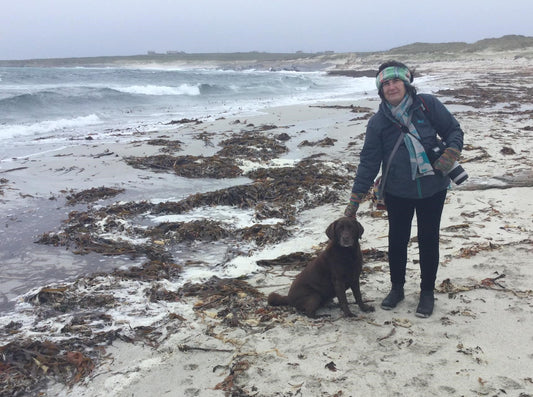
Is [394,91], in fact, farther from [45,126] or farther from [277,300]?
[45,126]

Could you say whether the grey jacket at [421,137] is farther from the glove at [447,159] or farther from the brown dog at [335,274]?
the brown dog at [335,274]

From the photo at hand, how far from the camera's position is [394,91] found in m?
3.20

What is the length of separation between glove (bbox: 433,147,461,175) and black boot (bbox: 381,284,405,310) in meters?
1.17

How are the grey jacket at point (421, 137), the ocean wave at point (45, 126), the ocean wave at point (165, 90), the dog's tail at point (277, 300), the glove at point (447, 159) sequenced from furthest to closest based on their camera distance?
the ocean wave at point (165, 90) → the ocean wave at point (45, 126) → the dog's tail at point (277, 300) → the grey jacket at point (421, 137) → the glove at point (447, 159)

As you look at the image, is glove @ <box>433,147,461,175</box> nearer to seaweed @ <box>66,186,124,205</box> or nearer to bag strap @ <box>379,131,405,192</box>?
bag strap @ <box>379,131,405,192</box>

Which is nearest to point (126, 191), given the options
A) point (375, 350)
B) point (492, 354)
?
point (375, 350)

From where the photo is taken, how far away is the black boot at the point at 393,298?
3639 millimetres

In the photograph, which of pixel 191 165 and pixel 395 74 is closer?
pixel 395 74

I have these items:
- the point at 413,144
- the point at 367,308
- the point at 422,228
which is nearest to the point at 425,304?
the point at 367,308

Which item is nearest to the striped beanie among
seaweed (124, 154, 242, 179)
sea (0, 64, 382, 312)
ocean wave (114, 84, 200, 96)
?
sea (0, 64, 382, 312)

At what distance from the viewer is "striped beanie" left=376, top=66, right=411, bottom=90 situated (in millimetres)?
3154

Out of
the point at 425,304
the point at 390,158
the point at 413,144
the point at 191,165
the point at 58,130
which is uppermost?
the point at 413,144

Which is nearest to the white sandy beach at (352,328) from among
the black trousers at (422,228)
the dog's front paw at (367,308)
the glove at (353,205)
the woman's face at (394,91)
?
the dog's front paw at (367,308)

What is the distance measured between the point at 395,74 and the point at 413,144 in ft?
1.76
